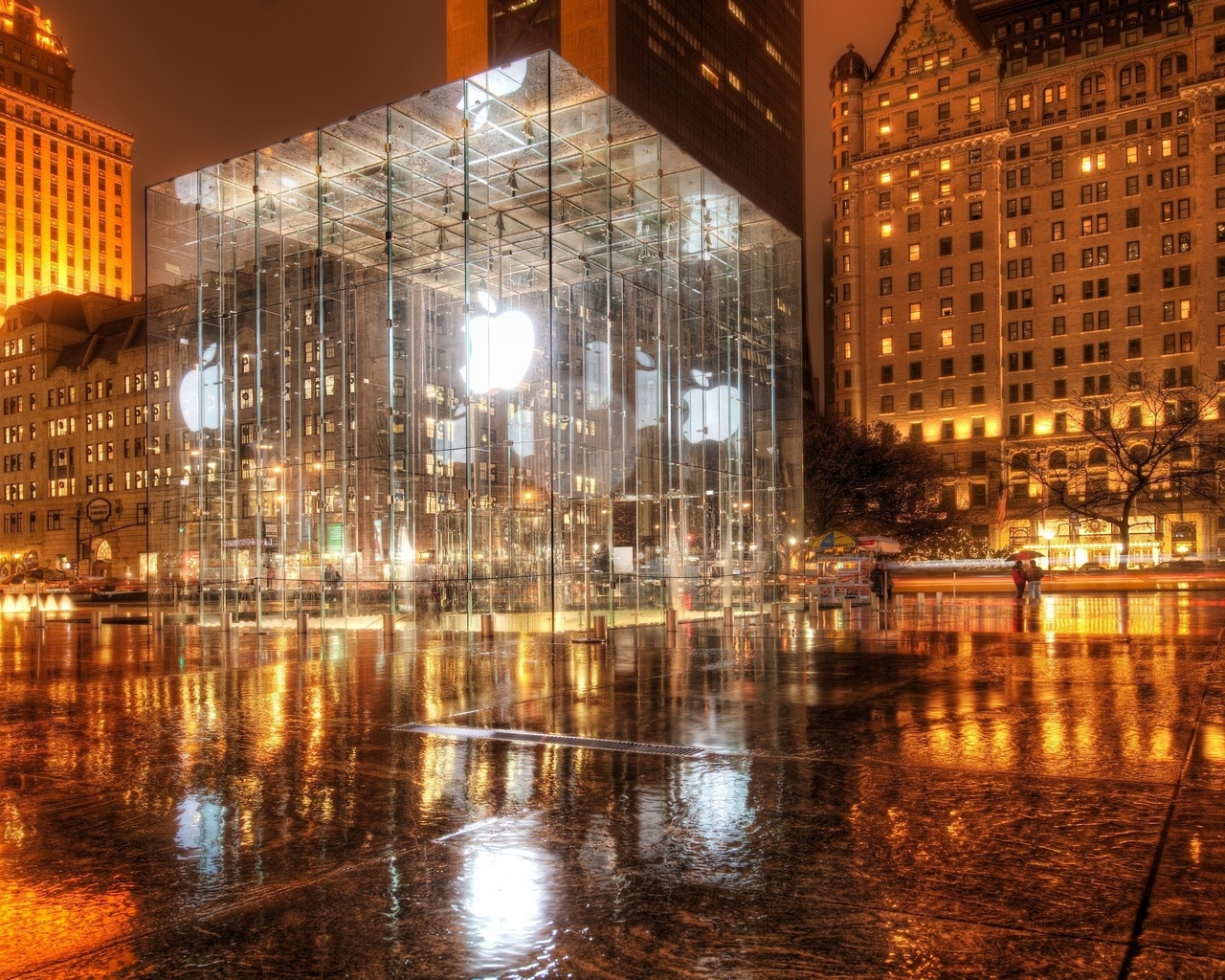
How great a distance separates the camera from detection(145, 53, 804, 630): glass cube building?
2816 centimetres

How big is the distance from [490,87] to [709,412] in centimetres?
1161

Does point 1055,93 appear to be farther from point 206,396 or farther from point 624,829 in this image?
point 624,829

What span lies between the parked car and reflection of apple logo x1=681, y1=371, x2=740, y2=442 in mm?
53641

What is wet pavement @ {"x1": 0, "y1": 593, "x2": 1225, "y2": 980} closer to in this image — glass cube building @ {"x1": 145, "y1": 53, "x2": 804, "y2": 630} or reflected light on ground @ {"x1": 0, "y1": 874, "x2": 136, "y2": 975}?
Result: reflected light on ground @ {"x1": 0, "y1": 874, "x2": 136, "y2": 975}

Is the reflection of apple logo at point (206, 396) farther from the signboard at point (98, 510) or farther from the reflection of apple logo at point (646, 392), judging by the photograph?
the signboard at point (98, 510)

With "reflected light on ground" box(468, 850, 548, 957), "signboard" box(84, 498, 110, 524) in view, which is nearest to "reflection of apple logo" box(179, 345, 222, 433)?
"reflected light on ground" box(468, 850, 548, 957)

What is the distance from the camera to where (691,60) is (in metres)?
134

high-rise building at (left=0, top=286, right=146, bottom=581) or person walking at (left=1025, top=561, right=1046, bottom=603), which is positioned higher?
high-rise building at (left=0, top=286, right=146, bottom=581)

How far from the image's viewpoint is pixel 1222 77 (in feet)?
291

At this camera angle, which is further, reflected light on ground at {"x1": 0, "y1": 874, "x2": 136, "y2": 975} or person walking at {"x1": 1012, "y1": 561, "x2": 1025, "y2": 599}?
person walking at {"x1": 1012, "y1": 561, "x2": 1025, "y2": 599}

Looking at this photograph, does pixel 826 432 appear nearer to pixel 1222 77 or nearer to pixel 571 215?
pixel 571 215

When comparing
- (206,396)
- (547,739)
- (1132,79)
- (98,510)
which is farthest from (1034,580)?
(98,510)

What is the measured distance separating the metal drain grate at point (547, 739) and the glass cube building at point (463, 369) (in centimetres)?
1519

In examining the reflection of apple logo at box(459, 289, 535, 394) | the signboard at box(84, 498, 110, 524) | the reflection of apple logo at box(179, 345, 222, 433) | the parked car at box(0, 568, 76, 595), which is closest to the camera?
the reflection of apple logo at box(459, 289, 535, 394)
